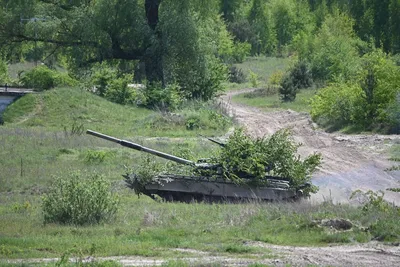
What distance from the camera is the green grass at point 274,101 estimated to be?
48056 mm

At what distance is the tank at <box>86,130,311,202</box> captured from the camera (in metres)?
19.5

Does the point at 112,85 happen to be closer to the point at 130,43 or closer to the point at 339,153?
the point at 130,43

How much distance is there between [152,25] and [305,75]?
1287 cm

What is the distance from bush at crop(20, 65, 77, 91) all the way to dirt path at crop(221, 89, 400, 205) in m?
9.10

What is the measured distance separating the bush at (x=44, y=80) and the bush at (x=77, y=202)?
29.0m

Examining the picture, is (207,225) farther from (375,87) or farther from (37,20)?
(37,20)

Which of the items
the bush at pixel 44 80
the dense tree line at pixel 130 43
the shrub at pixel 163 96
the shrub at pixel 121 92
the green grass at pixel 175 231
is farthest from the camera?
the bush at pixel 44 80

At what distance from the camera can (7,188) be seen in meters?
22.6

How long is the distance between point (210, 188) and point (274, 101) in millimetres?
32830

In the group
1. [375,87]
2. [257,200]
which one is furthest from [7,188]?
[375,87]

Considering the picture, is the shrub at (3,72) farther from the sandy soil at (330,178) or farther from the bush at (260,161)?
the bush at (260,161)

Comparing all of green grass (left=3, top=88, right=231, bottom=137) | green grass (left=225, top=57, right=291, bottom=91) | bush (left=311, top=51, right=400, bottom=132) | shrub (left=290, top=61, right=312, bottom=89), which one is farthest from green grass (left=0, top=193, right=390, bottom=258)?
green grass (left=225, top=57, right=291, bottom=91)

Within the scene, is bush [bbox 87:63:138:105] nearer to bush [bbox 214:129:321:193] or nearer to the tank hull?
the tank hull

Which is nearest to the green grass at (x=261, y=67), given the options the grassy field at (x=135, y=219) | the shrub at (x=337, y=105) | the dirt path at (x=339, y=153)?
the dirt path at (x=339, y=153)
